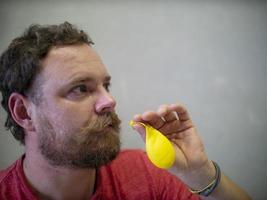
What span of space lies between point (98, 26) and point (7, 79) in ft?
1.45

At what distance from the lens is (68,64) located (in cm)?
80

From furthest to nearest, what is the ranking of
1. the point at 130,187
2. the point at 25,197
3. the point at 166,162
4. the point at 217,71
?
the point at 217,71 < the point at 130,187 < the point at 25,197 < the point at 166,162

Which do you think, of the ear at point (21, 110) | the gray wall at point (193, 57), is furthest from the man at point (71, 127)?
the gray wall at point (193, 57)

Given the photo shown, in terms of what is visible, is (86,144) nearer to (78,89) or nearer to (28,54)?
(78,89)

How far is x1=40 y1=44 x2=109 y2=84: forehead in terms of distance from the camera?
80 cm

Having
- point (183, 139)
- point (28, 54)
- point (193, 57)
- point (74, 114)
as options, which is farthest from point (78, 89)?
point (193, 57)

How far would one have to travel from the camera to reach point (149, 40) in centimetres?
115

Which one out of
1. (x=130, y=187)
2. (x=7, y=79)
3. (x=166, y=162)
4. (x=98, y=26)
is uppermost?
(x=98, y=26)

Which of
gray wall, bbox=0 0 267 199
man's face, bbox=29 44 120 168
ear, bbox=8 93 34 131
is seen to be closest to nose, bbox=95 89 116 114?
man's face, bbox=29 44 120 168

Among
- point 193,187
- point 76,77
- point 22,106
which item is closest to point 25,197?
point 22,106

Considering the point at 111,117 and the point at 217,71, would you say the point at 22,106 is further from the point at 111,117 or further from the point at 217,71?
the point at 217,71

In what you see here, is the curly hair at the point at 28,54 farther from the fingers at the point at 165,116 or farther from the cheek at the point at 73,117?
the fingers at the point at 165,116

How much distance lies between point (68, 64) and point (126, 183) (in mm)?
446

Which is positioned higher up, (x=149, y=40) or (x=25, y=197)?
(x=149, y=40)
